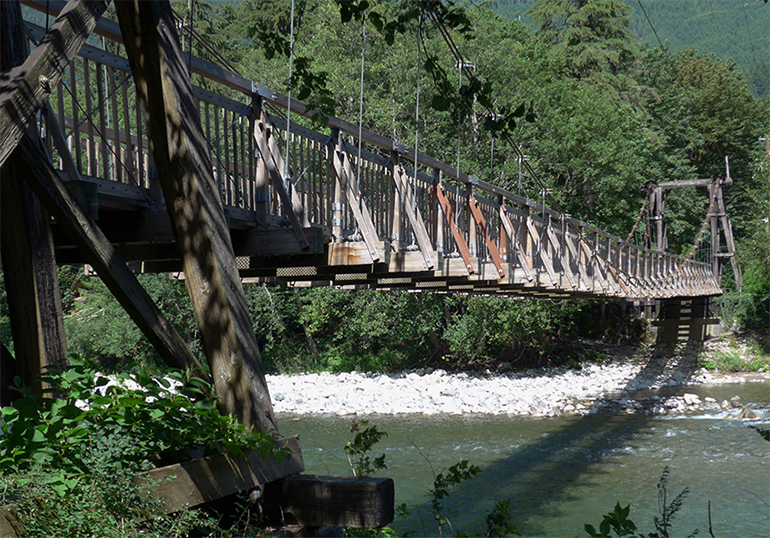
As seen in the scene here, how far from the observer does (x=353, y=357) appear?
757 inches

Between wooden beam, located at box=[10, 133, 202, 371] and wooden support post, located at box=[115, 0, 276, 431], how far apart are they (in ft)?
0.42

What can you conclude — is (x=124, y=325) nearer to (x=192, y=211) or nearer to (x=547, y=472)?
(x=547, y=472)

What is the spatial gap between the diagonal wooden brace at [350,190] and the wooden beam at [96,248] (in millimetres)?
2362

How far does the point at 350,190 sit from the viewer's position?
4.96 metres

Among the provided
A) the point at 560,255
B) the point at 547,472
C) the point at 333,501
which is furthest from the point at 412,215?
the point at 560,255

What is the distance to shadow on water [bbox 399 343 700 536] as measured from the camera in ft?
22.5

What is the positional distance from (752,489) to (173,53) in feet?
24.0

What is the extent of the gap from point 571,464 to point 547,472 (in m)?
0.51

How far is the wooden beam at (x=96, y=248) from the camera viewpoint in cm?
236

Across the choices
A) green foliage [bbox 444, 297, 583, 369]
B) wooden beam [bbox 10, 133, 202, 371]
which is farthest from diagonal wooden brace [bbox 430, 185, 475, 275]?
green foliage [bbox 444, 297, 583, 369]

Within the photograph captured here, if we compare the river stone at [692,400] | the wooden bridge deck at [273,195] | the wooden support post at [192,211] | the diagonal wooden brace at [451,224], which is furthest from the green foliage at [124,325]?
the wooden support post at [192,211]

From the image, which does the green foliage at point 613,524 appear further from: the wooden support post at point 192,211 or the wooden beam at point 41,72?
the wooden beam at point 41,72

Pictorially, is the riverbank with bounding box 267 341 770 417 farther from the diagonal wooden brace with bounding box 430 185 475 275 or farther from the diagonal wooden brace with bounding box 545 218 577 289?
the diagonal wooden brace with bounding box 430 185 475 275

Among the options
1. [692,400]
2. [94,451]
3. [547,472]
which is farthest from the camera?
[692,400]
